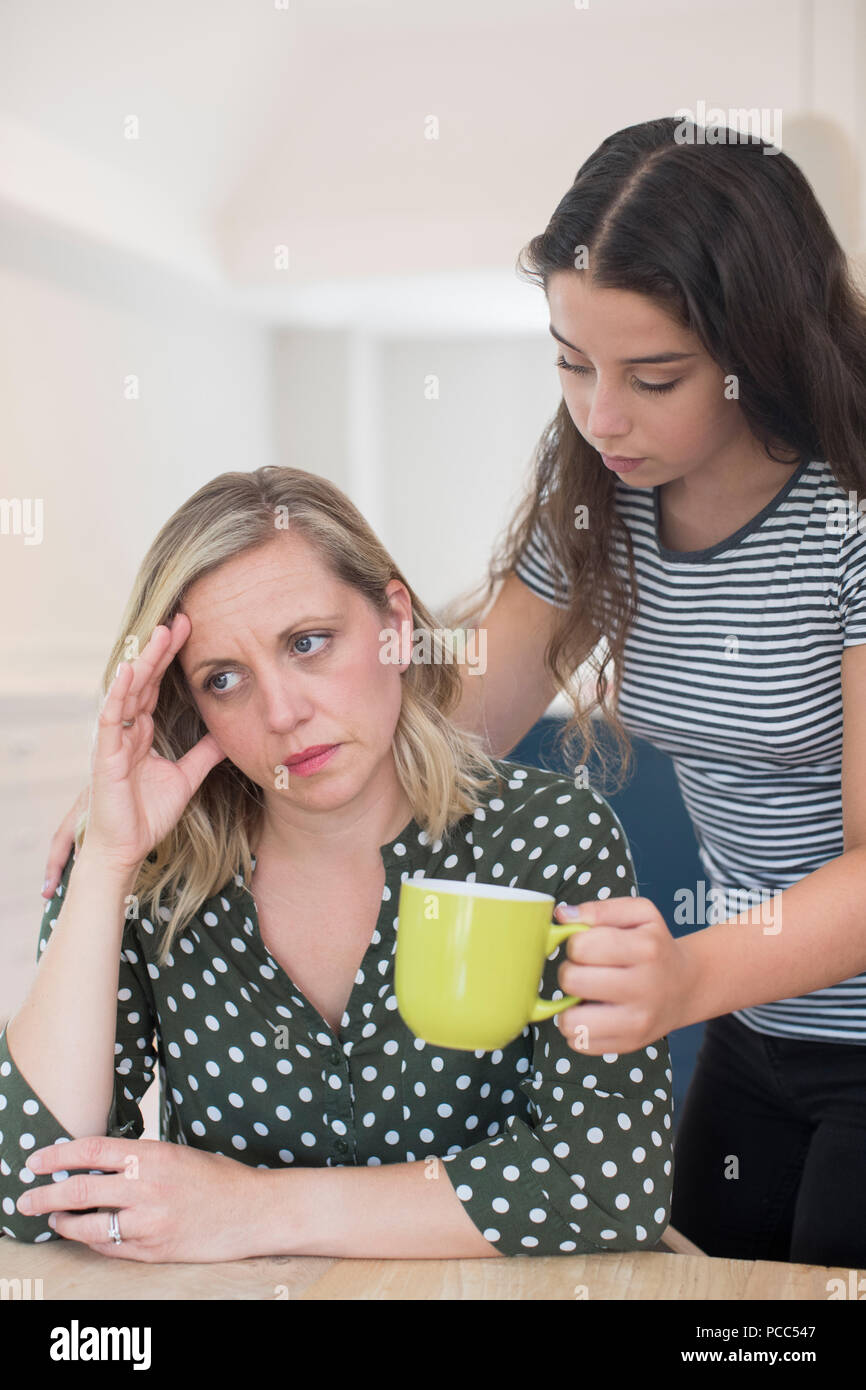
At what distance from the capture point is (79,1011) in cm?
108

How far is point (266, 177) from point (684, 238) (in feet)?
14.4

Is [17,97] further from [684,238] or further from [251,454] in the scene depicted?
[684,238]

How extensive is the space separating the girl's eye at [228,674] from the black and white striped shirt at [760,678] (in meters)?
0.40

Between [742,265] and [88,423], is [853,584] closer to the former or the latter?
[742,265]

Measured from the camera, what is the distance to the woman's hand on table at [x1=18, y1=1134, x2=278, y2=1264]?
93 centimetres

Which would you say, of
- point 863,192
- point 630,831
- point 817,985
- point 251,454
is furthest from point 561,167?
point 817,985

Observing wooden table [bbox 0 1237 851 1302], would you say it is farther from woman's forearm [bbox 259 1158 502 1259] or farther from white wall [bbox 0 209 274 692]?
white wall [bbox 0 209 274 692]

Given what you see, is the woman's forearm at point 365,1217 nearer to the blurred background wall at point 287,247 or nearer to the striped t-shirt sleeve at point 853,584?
the striped t-shirt sleeve at point 853,584

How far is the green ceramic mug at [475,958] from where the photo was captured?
77 centimetres

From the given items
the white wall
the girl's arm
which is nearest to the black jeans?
the girl's arm

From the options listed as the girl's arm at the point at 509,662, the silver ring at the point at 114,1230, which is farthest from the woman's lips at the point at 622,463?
the silver ring at the point at 114,1230

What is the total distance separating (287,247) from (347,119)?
50 cm

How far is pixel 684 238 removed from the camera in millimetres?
1089

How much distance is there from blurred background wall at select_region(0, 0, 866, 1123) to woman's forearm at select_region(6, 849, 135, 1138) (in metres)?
2.74
